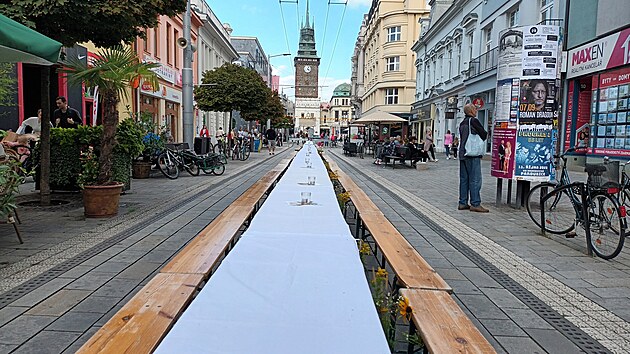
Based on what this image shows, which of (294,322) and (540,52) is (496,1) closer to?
(540,52)

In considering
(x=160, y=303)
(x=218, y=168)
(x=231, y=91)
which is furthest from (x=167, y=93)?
(x=160, y=303)

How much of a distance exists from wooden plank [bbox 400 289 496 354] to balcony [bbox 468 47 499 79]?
71.4 feet

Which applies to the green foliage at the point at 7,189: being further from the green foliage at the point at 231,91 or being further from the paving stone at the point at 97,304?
the green foliage at the point at 231,91

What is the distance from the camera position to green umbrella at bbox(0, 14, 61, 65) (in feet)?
14.1

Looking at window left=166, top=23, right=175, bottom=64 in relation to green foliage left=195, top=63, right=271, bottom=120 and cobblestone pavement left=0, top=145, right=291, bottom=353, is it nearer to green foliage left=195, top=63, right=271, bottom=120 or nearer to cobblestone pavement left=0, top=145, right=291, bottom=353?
green foliage left=195, top=63, right=271, bottom=120

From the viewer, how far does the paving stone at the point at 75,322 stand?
3339 millimetres

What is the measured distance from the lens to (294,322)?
2234mm

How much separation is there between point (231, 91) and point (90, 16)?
16197 millimetres

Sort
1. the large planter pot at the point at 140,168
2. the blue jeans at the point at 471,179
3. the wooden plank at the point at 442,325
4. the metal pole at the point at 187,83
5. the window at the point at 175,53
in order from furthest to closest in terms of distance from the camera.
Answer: the window at the point at 175,53
the metal pole at the point at 187,83
the large planter pot at the point at 140,168
the blue jeans at the point at 471,179
the wooden plank at the point at 442,325

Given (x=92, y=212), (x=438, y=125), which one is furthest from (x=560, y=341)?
(x=438, y=125)

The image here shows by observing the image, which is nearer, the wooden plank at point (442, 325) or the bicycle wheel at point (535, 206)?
the wooden plank at point (442, 325)

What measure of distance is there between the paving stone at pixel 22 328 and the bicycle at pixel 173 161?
9855mm

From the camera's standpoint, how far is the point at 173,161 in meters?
13.4

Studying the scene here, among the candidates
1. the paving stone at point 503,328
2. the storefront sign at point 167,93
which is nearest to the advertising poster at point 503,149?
the paving stone at point 503,328
